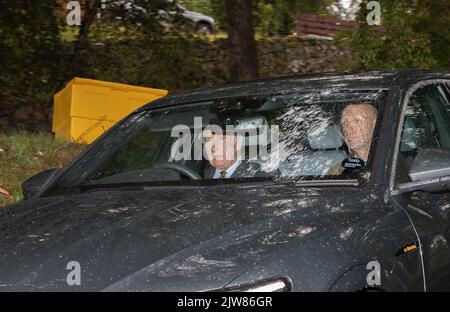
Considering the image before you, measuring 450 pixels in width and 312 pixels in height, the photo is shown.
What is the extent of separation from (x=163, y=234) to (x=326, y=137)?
144 centimetres

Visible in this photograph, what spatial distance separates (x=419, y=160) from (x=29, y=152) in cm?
738

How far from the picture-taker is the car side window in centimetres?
461

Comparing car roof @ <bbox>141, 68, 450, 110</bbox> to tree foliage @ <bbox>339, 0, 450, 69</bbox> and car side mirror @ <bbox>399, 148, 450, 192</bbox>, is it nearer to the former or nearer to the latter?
car side mirror @ <bbox>399, 148, 450, 192</bbox>

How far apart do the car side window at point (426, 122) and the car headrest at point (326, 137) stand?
1.12 feet

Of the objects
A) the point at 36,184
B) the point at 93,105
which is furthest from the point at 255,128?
the point at 93,105

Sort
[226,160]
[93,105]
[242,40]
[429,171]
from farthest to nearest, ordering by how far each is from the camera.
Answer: [242,40] → [93,105] → [226,160] → [429,171]

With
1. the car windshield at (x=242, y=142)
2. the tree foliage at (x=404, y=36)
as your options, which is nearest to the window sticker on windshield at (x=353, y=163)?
the car windshield at (x=242, y=142)

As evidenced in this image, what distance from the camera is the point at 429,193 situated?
13.7 ft

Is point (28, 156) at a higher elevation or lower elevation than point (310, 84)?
lower

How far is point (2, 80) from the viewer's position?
15688 millimetres

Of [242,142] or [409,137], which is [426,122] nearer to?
Result: [409,137]

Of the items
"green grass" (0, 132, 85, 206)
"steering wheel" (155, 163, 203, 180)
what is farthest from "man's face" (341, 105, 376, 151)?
"green grass" (0, 132, 85, 206)

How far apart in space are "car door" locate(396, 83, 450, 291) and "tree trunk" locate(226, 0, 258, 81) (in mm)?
8524

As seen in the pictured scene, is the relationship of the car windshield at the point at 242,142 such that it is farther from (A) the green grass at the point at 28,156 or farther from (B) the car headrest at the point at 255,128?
(A) the green grass at the point at 28,156
